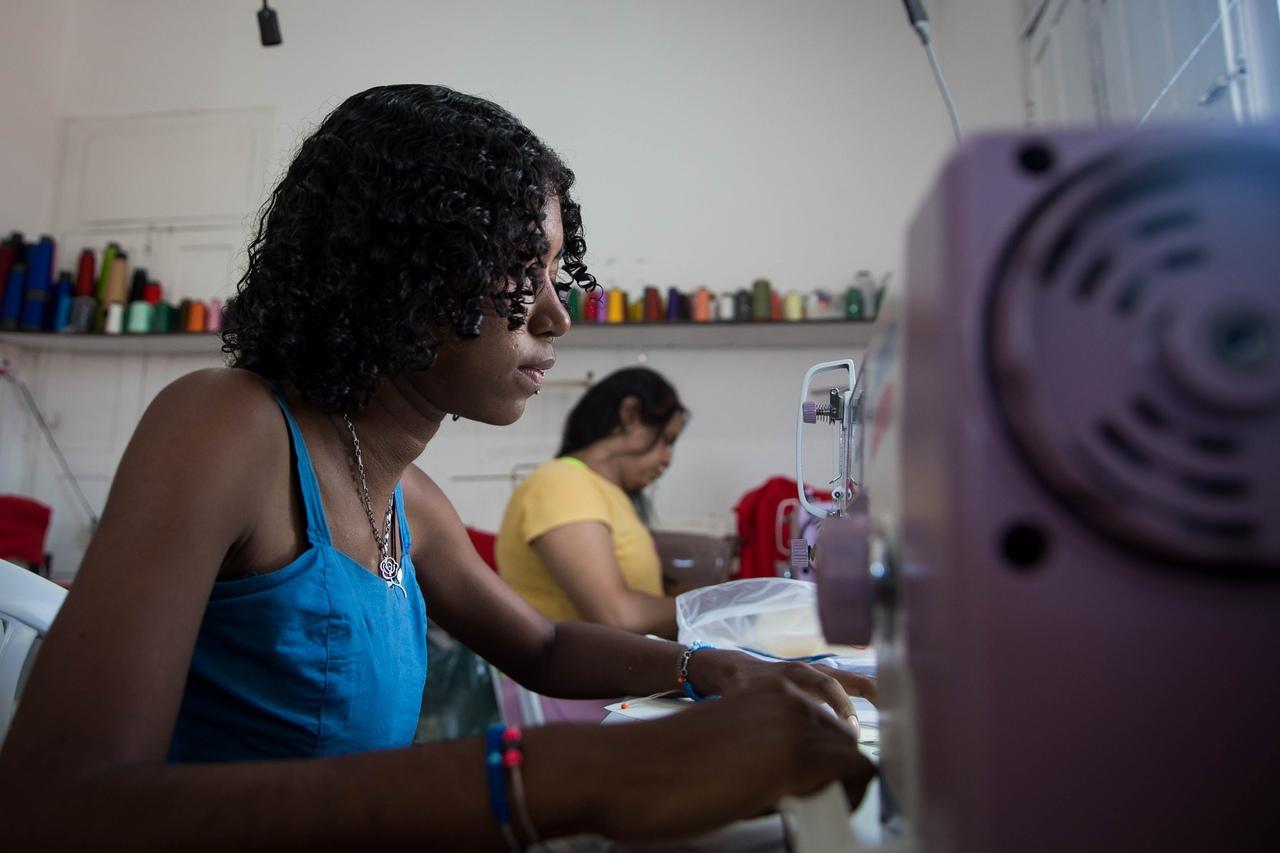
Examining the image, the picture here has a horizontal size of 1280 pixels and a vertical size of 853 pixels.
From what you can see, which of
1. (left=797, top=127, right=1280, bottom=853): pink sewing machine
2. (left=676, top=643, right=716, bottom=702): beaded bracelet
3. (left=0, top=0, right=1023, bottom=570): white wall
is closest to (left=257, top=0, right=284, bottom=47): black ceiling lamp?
(left=0, top=0, right=1023, bottom=570): white wall

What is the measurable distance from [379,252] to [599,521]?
1.28 m

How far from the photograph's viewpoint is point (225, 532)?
65 centimetres

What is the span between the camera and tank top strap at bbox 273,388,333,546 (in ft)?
2.53

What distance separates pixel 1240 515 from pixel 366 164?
2.61ft

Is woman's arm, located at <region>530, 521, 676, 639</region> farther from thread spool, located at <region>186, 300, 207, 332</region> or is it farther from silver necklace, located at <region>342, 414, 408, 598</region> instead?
thread spool, located at <region>186, 300, 207, 332</region>

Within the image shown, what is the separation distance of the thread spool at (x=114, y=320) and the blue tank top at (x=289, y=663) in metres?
3.67

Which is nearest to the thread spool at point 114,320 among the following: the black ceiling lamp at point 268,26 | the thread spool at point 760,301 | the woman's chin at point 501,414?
the black ceiling lamp at point 268,26

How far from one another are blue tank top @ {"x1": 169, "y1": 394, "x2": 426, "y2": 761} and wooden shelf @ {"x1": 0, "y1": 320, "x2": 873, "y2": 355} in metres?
2.79

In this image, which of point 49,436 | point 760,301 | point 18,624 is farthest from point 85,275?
point 18,624

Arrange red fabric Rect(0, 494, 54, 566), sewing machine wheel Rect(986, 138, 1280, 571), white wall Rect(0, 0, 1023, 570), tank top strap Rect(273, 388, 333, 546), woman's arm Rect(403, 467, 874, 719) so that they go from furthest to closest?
white wall Rect(0, 0, 1023, 570) → red fabric Rect(0, 494, 54, 566) → woman's arm Rect(403, 467, 874, 719) → tank top strap Rect(273, 388, 333, 546) → sewing machine wheel Rect(986, 138, 1280, 571)

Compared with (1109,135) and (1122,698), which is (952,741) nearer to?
(1122,698)

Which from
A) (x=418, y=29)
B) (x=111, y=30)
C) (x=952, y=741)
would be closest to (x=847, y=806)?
(x=952, y=741)

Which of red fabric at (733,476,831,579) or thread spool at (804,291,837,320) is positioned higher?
thread spool at (804,291,837,320)

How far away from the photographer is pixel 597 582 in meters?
1.95
